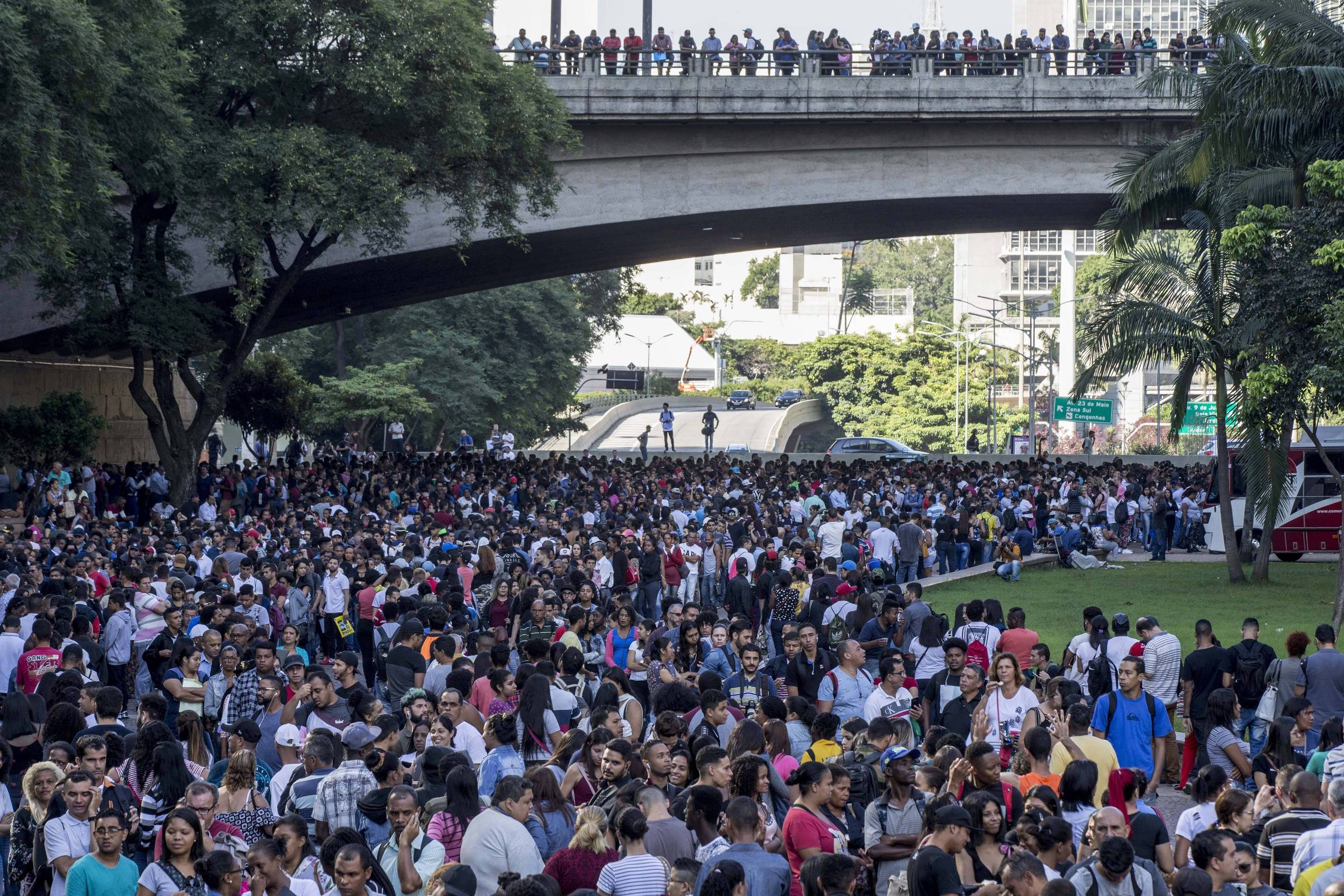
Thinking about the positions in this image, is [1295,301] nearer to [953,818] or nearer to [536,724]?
[536,724]

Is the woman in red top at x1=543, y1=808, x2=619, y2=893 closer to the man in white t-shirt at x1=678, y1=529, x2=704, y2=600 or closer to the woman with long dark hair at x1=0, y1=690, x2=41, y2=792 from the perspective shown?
the woman with long dark hair at x1=0, y1=690, x2=41, y2=792

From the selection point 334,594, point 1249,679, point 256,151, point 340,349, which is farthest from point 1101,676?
point 340,349

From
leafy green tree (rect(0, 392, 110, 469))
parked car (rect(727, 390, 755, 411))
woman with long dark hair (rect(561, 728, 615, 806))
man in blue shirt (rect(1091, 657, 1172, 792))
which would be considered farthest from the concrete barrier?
woman with long dark hair (rect(561, 728, 615, 806))

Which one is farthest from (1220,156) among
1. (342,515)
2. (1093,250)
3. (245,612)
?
(1093,250)

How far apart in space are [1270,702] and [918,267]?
131543 mm

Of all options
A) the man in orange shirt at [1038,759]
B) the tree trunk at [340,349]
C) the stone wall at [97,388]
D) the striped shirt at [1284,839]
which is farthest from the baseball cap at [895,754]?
the tree trunk at [340,349]

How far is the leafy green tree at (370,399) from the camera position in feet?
141

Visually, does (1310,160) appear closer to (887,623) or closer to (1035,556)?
(1035,556)

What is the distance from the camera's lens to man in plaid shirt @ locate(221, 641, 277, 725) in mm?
10258

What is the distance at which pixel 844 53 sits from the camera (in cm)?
3256

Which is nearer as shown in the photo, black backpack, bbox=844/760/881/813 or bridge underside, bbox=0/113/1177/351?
black backpack, bbox=844/760/881/813

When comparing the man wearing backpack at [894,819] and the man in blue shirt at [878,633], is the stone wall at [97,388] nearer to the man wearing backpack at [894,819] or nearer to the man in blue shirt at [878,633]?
the man in blue shirt at [878,633]

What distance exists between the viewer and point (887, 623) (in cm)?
1336

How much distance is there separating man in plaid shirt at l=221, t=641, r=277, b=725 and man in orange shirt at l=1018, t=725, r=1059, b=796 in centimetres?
525
